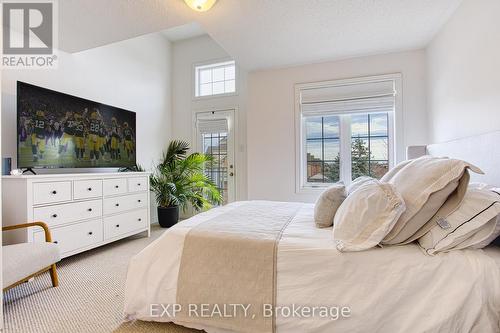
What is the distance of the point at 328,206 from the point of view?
1.56m

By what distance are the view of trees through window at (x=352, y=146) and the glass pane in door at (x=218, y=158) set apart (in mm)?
1547

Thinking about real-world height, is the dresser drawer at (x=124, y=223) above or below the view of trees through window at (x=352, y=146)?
below

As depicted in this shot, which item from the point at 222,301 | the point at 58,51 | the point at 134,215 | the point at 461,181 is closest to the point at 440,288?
the point at 461,181

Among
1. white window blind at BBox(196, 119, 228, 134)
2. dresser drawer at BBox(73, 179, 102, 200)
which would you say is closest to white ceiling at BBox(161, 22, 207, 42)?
white window blind at BBox(196, 119, 228, 134)

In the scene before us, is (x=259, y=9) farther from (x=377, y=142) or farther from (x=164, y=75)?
(x=164, y=75)

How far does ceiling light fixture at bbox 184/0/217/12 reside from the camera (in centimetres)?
202

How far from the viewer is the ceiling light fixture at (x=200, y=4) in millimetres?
2022

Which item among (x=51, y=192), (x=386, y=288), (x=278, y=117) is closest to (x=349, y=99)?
(x=278, y=117)

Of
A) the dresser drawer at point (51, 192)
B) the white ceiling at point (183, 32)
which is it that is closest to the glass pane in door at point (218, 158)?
the white ceiling at point (183, 32)

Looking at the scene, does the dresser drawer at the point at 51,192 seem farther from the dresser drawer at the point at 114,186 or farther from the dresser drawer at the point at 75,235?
the dresser drawer at the point at 114,186

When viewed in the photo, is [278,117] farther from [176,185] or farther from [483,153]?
[483,153]

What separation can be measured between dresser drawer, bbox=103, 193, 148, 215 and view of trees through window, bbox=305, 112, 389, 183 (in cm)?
235

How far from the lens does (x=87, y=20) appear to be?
230 centimetres

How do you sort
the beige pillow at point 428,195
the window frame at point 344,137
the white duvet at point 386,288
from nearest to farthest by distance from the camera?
the white duvet at point 386,288 < the beige pillow at point 428,195 < the window frame at point 344,137
